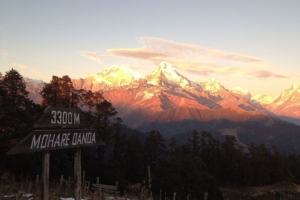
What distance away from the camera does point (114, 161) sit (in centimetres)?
4575

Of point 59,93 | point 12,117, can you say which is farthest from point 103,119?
point 12,117

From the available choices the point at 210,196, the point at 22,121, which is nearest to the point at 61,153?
the point at 22,121

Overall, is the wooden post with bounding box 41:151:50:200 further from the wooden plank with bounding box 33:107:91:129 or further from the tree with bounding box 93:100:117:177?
the tree with bounding box 93:100:117:177

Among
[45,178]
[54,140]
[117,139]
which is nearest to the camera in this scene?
[45,178]

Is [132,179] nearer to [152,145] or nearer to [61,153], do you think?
[152,145]

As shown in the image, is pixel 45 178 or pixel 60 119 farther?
pixel 60 119

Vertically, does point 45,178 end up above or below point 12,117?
below

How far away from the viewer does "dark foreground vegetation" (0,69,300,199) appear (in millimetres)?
27702

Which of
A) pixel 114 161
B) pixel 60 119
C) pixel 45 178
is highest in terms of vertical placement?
pixel 60 119

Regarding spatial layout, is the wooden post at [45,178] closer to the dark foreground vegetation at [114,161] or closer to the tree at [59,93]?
the dark foreground vegetation at [114,161]

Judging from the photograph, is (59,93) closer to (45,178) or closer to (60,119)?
(60,119)

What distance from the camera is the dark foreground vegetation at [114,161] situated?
1091 inches

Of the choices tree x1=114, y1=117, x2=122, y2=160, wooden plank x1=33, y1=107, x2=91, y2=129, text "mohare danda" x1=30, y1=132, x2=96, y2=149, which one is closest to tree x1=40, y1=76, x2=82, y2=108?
tree x1=114, y1=117, x2=122, y2=160

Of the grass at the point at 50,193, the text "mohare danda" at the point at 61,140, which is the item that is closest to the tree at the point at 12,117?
the grass at the point at 50,193
